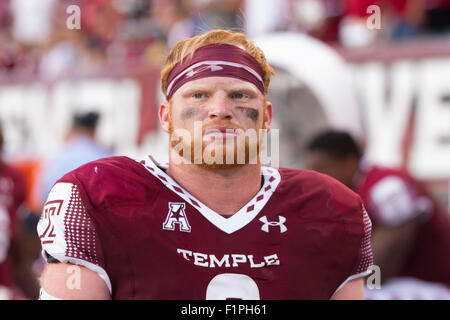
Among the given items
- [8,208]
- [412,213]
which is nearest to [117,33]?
[8,208]

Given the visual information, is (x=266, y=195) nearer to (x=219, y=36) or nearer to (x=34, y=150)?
(x=219, y=36)

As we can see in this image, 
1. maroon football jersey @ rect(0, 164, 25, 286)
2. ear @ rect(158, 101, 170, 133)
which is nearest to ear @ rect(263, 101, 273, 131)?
ear @ rect(158, 101, 170, 133)

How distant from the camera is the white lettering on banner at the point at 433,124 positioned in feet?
19.6

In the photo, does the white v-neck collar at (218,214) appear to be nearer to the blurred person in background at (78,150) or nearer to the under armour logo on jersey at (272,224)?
the under armour logo on jersey at (272,224)

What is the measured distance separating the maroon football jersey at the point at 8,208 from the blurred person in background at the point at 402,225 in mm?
1915

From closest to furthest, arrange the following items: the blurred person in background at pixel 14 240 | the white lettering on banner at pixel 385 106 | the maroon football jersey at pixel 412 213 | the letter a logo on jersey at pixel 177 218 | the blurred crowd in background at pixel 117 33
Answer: the letter a logo on jersey at pixel 177 218, the maroon football jersey at pixel 412 213, the blurred person in background at pixel 14 240, the blurred crowd in background at pixel 117 33, the white lettering on banner at pixel 385 106

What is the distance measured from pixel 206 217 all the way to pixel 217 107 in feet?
0.84

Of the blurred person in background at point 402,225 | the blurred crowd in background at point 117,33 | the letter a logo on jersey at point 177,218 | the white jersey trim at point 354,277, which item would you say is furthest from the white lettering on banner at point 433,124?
the letter a logo on jersey at point 177,218

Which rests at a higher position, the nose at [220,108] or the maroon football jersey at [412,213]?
the nose at [220,108]

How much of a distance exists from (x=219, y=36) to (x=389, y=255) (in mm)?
2677

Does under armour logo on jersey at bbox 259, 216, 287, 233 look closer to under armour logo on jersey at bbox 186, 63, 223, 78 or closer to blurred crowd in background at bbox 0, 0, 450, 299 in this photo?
under armour logo on jersey at bbox 186, 63, 223, 78

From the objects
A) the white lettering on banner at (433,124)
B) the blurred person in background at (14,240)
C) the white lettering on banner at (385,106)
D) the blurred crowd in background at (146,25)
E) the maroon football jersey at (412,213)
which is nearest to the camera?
the maroon football jersey at (412,213)

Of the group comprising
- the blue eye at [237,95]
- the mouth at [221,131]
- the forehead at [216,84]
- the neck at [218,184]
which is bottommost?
the neck at [218,184]

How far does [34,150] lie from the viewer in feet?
25.5
